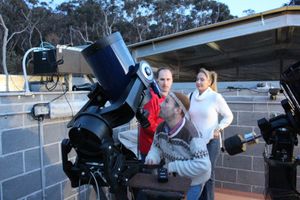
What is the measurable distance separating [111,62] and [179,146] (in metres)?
0.71

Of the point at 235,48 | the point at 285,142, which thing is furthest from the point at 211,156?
the point at 235,48

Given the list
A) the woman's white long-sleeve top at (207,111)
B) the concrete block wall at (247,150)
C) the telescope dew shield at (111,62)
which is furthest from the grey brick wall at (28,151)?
the woman's white long-sleeve top at (207,111)

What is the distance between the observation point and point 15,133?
2.54 m

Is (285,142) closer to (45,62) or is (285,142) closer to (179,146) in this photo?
(179,146)

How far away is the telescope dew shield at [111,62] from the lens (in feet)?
5.02

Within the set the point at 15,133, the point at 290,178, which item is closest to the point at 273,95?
the point at 290,178

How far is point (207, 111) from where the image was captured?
3.23 m

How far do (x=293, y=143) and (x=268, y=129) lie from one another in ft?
0.44

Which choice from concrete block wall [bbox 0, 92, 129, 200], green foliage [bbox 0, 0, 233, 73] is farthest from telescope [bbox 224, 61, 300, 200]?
green foliage [bbox 0, 0, 233, 73]

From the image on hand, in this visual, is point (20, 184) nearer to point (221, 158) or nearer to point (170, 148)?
point (170, 148)

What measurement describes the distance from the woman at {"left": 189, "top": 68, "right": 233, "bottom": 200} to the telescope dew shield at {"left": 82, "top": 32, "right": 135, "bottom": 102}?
5.65 ft

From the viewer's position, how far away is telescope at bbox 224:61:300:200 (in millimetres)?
1659

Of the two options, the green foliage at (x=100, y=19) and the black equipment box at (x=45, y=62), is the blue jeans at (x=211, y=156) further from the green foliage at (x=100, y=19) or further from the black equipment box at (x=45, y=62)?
the green foliage at (x=100, y=19)

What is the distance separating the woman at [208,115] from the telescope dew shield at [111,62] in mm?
1723
